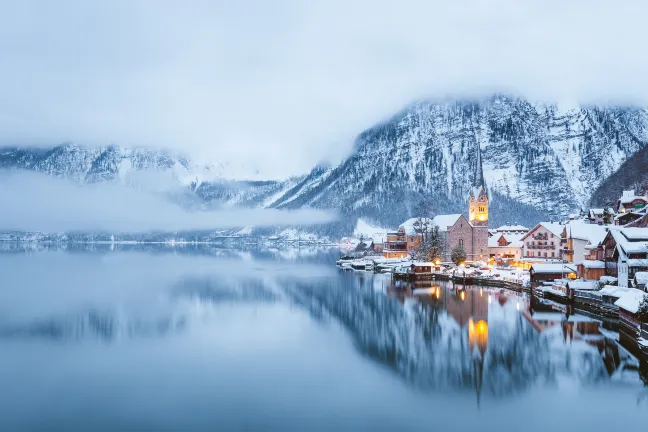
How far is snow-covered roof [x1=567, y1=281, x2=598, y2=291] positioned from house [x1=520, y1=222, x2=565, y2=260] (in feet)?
101

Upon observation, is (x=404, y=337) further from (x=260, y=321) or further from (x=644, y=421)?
(x=644, y=421)

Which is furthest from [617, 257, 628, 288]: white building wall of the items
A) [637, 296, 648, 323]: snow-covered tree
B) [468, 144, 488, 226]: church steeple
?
[468, 144, 488, 226]: church steeple

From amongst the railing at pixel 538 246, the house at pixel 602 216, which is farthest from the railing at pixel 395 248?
the house at pixel 602 216

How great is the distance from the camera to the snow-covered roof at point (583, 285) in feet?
175

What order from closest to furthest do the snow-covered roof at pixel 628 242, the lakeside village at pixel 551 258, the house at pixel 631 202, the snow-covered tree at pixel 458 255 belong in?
the lakeside village at pixel 551 258
the snow-covered roof at pixel 628 242
the house at pixel 631 202
the snow-covered tree at pixel 458 255

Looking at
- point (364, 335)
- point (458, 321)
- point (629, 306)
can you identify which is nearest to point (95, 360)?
point (364, 335)

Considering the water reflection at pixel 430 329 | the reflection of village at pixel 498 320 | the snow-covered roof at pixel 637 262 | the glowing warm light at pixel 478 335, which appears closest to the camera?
the water reflection at pixel 430 329

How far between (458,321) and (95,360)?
28926 millimetres

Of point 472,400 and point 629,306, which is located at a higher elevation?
point 629,306

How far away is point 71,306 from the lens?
5722 cm

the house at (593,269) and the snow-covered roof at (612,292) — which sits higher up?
the house at (593,269)

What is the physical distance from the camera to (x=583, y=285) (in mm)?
54188

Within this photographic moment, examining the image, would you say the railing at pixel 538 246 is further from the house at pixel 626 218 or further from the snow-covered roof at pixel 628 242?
the snow-covered roof at pixel 628 242

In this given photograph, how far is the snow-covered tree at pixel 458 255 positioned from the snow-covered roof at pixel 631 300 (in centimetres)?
5279
